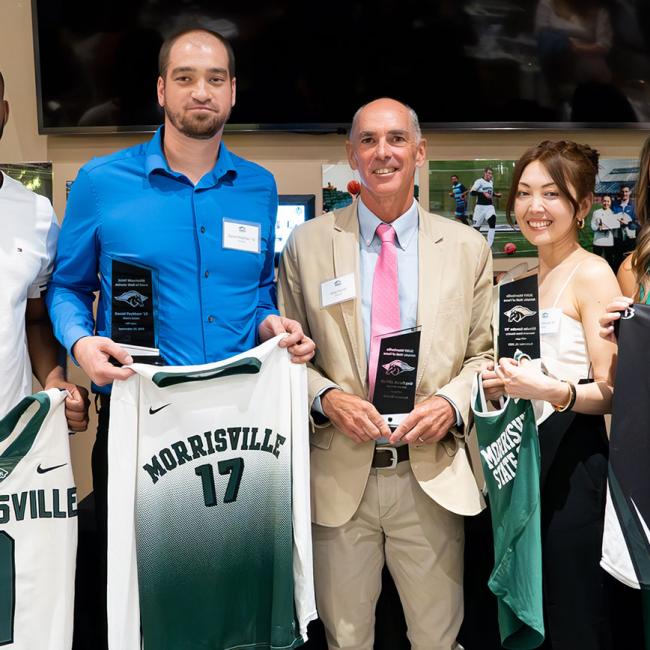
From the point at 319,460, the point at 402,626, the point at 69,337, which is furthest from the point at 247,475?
the point at 402,626

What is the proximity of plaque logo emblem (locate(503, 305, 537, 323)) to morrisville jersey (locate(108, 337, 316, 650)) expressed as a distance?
1.92 feet

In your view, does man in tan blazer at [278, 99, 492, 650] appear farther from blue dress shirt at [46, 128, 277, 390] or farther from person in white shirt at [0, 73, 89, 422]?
person in white shirt at [0, 73, 89, 422]

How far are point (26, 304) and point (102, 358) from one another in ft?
1.47

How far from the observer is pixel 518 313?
206cm

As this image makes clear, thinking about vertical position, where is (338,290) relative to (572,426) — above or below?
above

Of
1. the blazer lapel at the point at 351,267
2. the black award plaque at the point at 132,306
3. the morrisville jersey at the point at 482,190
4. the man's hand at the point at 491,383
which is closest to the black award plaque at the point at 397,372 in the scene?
the blazer lapel at the point at 351,267

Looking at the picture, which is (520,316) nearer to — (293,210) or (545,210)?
(545,210)

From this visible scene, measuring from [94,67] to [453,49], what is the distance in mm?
1619

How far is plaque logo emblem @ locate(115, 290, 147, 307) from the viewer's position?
2.02 m

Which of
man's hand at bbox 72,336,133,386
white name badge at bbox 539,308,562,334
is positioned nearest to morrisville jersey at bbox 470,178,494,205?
white name badge at bbox 539,308,562,334

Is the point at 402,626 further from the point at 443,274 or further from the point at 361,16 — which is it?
the point at 361,16

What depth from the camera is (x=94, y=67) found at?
136 inches

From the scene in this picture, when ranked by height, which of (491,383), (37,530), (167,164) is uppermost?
(167,164)

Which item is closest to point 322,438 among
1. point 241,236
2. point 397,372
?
point 397,372
